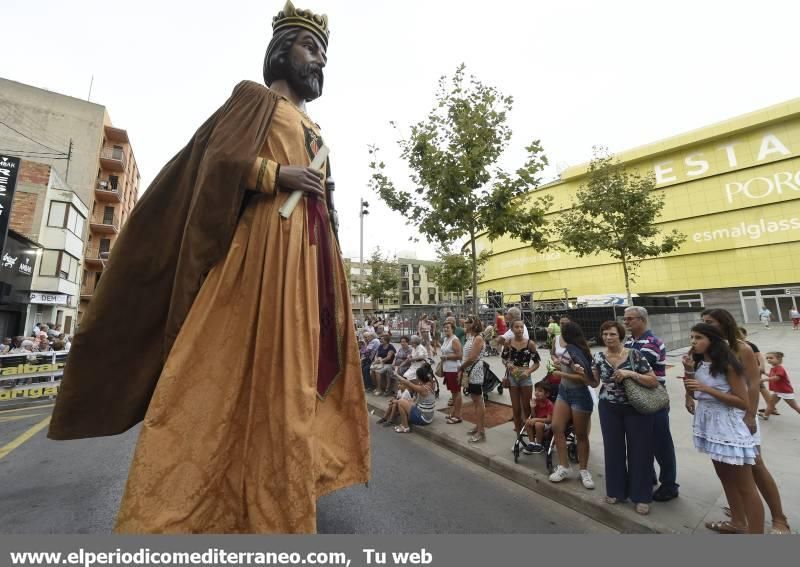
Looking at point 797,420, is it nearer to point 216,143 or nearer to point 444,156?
point 444,156

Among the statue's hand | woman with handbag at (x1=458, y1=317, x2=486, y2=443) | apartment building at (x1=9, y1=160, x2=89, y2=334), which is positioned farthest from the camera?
apartment building at (x1=9, y1=160, x2=89, y2=334)

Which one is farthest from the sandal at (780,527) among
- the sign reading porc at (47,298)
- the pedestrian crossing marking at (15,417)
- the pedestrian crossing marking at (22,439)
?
the sign reading porc at (47,298)

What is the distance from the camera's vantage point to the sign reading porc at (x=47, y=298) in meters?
17.6

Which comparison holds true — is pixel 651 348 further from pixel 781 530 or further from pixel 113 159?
pixel 113 159

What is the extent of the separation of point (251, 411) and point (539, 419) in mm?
3995

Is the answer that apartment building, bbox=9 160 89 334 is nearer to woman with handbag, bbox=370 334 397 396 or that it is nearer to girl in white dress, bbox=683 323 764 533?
woman with handbag, bbox=370 334 397 396

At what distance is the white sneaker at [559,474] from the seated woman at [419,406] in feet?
7.94

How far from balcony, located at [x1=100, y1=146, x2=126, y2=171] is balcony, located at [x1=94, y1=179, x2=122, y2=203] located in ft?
4.25

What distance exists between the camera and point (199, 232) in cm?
157

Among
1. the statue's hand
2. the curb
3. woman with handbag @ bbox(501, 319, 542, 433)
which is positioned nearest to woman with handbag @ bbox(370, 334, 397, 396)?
the curb

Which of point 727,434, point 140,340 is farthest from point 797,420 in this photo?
point 140,340

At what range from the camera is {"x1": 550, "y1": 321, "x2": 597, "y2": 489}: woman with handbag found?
376 centimetres

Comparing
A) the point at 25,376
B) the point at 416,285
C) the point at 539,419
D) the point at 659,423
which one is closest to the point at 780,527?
the point at 659,423

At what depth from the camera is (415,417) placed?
5.86 metres
